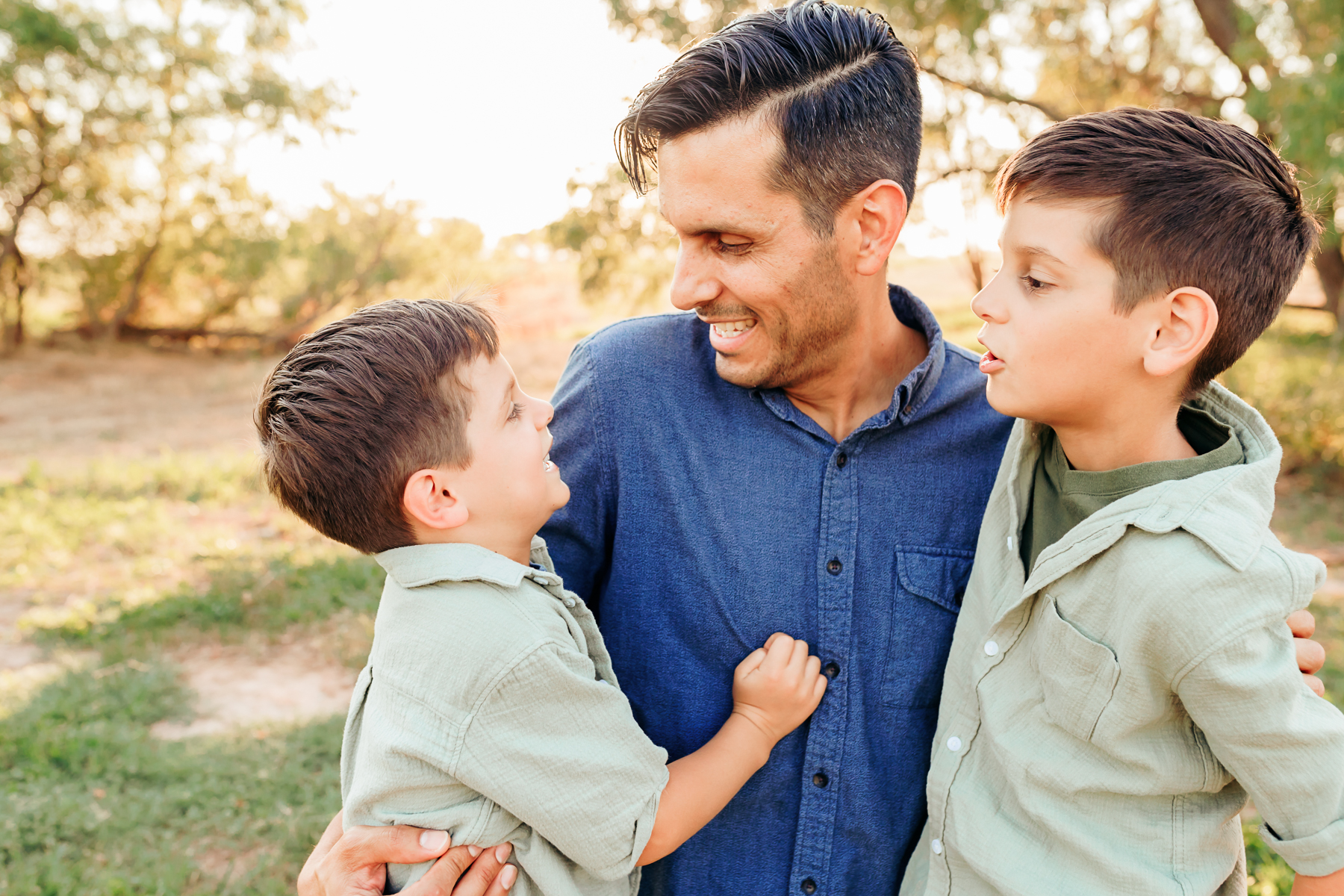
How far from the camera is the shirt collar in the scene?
1.46 meters

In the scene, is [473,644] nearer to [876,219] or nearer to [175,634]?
[876,219]

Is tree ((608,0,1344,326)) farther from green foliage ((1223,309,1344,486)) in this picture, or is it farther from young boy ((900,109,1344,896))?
young boy ((900,109,1344,896))

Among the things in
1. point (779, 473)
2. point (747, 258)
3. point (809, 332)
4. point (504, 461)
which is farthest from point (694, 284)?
point (504, 461)

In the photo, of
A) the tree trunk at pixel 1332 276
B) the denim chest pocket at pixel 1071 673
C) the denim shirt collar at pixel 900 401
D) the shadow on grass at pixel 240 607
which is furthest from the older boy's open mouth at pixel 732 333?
the tree trunk at pixel 1332 276

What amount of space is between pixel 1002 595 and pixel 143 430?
10628 millimetres


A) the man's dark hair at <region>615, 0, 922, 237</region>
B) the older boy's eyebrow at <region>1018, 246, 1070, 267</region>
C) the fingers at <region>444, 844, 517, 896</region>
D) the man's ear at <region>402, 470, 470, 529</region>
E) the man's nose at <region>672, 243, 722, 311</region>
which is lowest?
the fingers at <region>444, 844, 517, 896</region>

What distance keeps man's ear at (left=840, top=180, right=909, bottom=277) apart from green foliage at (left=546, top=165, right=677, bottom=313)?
5896 mm

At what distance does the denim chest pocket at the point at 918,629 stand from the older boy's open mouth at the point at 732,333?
19.6 inches

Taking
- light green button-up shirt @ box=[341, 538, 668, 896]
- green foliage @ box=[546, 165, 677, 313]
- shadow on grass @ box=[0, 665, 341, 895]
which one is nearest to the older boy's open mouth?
light green button-up shirt @ box=[341, 538, 668, 896]

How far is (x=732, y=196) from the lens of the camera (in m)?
1.78

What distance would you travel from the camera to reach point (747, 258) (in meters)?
1.80

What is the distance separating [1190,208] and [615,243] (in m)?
7.24

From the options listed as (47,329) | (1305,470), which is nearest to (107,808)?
(1305,470)

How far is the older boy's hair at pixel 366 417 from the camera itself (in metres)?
1.50
